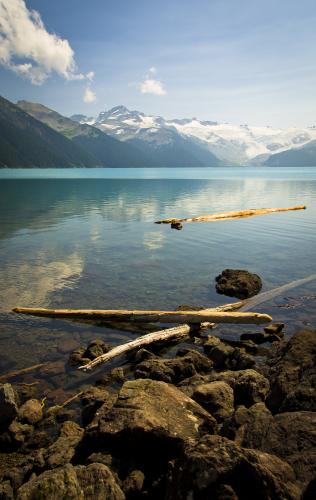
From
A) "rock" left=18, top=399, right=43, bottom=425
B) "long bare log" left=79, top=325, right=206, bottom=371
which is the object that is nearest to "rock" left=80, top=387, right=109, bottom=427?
"rock" left=18, top=399, right=43, bottom=425

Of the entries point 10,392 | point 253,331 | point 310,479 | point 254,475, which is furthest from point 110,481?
point 253,331

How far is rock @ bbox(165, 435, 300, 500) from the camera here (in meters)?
5.94

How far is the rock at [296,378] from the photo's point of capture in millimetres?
8852

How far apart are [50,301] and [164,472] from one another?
50.4 feet

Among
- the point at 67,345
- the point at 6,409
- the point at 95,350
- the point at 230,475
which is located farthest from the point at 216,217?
Answer: the point at 230,475

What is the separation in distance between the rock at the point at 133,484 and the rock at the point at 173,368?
5.30 metres

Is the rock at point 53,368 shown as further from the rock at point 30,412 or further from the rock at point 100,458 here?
the rock at point 100,458

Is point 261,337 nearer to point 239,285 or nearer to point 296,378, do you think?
point 239,285

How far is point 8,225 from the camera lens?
49250 millimetres

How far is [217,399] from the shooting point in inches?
411

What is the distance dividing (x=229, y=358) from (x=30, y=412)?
7.69 meters

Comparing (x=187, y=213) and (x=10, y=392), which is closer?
(x=10, y=392)

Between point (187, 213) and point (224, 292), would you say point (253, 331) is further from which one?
point (187, 213)

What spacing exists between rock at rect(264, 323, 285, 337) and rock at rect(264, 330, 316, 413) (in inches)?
171
